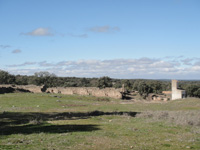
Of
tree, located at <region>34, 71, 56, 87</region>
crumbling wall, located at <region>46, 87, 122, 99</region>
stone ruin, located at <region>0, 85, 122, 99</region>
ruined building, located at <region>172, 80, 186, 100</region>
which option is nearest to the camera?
ruined building, located at <region>172, 80, 186, 100</region>

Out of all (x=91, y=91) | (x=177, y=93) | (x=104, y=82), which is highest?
(x=104, y=82)

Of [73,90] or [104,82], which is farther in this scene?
[104,82]

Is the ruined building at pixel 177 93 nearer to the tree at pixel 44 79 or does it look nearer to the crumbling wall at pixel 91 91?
the crumbling wall at pixel 91 91

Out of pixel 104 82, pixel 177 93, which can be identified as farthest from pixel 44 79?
pixel 177 93

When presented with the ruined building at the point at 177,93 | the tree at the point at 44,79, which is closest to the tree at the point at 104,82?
the tree at the point at 44,79

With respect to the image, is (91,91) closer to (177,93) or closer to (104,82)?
(177,93)

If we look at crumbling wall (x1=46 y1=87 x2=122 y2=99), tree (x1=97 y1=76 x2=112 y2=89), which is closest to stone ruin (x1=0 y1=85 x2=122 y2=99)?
crumbling wall (x1=46 y1=87 x2=122 y2=99)

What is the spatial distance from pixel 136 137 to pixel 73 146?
405 cm

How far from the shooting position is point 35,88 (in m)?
55.7

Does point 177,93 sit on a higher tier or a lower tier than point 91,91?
lower

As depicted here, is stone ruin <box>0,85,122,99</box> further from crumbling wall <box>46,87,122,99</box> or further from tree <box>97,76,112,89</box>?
tree <box>97,76,112,89</box>

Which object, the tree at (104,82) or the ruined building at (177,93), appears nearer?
the ruined building at (177,93)

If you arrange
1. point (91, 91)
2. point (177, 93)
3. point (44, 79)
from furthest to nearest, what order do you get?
point (44, 79) → point (91, 91) → point (177, 93)

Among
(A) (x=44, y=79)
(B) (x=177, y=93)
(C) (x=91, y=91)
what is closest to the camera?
(B) (x=177, y=93)
